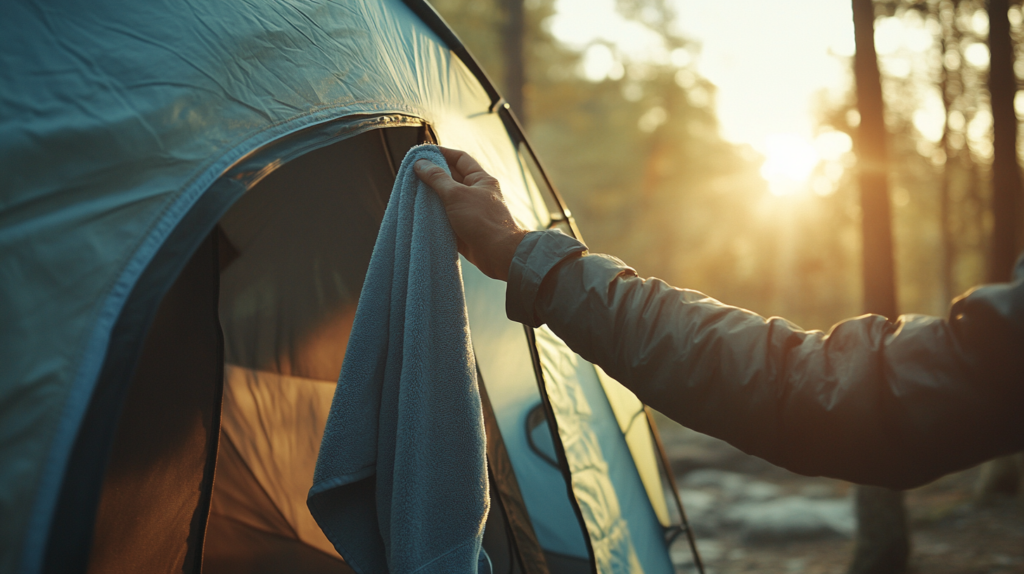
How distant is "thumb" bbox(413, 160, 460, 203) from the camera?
1.33 m

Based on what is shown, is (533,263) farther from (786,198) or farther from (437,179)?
(786,198)

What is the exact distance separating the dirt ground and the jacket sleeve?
11.1 feet

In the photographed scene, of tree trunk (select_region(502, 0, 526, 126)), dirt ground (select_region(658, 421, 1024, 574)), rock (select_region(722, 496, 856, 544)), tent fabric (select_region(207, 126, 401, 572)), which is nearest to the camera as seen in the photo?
tent fabric (select_region(207, 126, 401, 572))

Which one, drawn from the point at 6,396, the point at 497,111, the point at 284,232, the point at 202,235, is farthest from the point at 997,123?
the point at 6,396

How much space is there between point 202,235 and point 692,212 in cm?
1817

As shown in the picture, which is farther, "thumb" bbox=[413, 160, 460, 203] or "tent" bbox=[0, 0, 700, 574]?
"thumb" bbox=[413, 160, 460, 203]

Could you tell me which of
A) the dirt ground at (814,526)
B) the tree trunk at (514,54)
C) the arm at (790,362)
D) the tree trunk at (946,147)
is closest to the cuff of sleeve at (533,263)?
the arm at (790,362)

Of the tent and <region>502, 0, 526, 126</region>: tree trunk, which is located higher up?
<region>502, 0, 526, 126</region>: tree trunk

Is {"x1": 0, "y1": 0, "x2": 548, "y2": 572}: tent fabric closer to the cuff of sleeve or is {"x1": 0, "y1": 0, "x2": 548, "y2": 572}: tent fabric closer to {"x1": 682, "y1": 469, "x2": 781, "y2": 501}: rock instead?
the cuff of sleeve

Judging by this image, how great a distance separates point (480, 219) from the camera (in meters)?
1.33

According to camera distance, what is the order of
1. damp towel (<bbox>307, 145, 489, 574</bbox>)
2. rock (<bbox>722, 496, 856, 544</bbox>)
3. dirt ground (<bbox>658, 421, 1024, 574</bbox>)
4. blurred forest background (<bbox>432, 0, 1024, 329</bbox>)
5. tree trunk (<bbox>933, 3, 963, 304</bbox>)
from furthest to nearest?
blurred forest background (<bbox>432, 0, 1024, 329</bbox>) → tree trunk (<bbox>933, 3, 963, 304</bbox>) → rock (<bbox>722, 496, 856, 544</bbox>) → dirt ground (<bbox>658, 421, 1024, 574</bbox>) → damp towel (<bbox>307, 145, 489, 574</bbox>)

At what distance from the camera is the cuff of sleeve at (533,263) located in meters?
1.24

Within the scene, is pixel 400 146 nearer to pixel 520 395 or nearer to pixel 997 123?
pixel 520 395

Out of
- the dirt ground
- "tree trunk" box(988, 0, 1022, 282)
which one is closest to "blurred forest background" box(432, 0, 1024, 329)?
"tree trunk" box(988, 0, 1022, 282)
